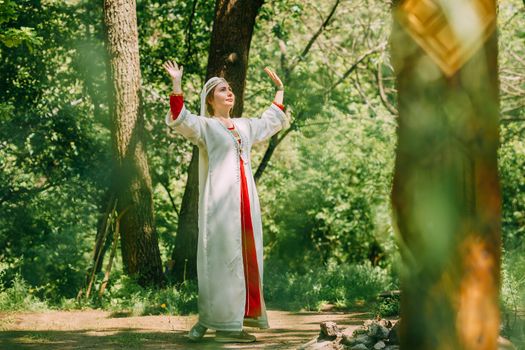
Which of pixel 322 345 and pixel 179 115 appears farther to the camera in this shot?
pixel 179 115

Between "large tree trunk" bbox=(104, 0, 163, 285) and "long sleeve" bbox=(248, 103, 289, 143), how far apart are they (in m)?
3.30

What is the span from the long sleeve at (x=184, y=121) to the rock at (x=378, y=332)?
7.05 feet

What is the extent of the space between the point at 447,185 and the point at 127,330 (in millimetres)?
6008

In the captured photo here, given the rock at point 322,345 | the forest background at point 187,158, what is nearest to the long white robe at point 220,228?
the rock at point 322,345

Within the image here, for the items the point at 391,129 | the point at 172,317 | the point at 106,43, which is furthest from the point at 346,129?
the point at 172,317

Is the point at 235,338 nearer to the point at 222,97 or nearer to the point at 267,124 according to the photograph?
the point at 267,124

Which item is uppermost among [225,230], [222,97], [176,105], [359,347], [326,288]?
[222,97]

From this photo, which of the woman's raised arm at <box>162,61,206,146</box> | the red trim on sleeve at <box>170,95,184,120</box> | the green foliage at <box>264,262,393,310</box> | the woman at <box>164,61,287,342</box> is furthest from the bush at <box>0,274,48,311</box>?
the red trim on sleeve at <box>170,95,184,120</box>

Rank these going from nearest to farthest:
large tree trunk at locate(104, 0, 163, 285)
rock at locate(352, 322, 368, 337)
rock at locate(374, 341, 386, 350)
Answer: rock at locate(374, 341, 386, 350), rock at locate(352, 322, 368, 337), large tree trunk at locate(104, 0, 163, 285)

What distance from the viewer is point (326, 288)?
1063cm

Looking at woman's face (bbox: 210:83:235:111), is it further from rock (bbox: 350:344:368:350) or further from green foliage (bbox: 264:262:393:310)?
green foliage (bbox: 264:262:393:310)

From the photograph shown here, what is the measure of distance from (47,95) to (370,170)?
6.87 metres

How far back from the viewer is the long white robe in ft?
21.9

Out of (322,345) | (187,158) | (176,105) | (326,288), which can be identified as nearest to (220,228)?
(176,105)
